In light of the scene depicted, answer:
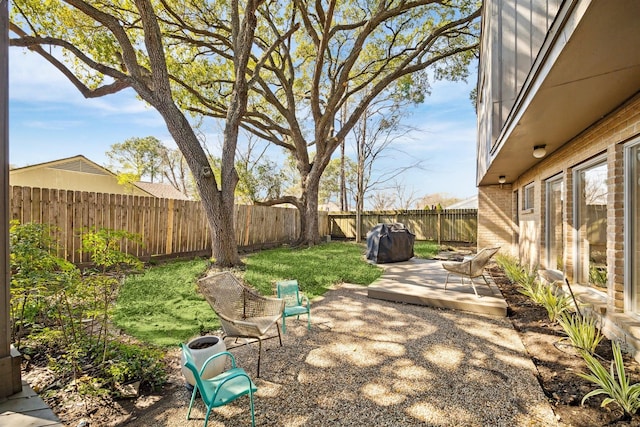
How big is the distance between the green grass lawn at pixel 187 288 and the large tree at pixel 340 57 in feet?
15.5

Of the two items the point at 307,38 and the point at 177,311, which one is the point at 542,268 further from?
the point at 307,38

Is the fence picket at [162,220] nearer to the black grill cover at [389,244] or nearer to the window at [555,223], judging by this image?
the black grill cover at [389,244]

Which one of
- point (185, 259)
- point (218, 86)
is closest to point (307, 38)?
point (218, 86)

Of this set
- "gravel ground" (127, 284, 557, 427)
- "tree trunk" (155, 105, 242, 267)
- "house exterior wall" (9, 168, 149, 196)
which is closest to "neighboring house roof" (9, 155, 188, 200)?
"house exterior wall" (9, 168, 149, 196)

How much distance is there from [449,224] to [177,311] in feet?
40.9

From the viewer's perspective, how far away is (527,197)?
7.43 m

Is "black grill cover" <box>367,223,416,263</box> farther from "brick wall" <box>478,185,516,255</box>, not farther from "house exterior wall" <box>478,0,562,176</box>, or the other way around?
"house exterior wall" <box>478,0,562,176</box>

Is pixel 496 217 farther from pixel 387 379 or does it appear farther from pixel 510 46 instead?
pixel 387 379

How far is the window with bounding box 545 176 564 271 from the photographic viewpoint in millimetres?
4906

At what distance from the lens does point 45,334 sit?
7.59 ft

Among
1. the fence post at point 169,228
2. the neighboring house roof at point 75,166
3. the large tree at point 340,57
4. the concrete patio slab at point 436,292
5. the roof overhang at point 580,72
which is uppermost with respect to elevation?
the large tree at point 340,57

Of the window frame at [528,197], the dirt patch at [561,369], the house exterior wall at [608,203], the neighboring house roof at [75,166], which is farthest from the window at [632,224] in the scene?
the neighboring house roof at [75,166]

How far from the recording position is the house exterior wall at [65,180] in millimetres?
13902

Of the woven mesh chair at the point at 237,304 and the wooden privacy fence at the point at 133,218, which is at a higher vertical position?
the wooden privacy fence at the point at 133,218
